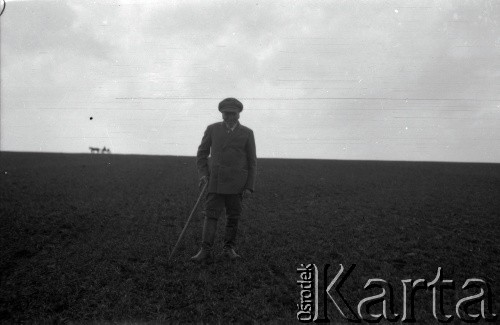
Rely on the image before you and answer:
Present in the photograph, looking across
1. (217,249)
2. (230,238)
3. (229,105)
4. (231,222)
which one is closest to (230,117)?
(229,105)

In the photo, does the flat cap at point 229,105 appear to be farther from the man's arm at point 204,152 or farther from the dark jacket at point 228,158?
the man's arm at point 204,152

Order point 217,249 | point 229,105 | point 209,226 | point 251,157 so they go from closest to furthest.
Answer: point 209,226
point 229,105
point 251,157
point 217,249

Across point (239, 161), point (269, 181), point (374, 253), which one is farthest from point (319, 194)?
point (239, 161)

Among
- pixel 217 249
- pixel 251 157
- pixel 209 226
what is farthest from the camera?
pixel 217 249

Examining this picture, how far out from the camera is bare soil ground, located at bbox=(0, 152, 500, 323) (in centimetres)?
418

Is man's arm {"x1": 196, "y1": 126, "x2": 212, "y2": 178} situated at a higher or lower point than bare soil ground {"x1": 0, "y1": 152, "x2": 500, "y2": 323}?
higher

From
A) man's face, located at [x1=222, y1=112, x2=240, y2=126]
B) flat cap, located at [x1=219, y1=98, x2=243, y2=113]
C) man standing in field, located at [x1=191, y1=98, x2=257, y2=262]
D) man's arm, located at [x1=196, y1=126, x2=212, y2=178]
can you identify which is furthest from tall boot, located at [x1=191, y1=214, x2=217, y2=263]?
flat cap, located at [x1=219, y1=98, x2=243, y2=113]

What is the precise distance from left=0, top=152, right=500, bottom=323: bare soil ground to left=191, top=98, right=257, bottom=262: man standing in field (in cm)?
47

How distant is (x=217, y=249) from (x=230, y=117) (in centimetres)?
236

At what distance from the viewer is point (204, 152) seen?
19.8ft

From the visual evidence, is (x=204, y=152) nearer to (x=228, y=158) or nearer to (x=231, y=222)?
(x=228, y=158)

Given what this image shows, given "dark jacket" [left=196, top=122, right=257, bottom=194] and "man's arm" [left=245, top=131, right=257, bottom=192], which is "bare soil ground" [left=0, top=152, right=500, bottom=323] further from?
"man's arm" [left=245, top=131, right=257, bottom=192]

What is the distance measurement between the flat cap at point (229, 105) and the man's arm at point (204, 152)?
464mm

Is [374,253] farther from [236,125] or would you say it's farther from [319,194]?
[319,194]
